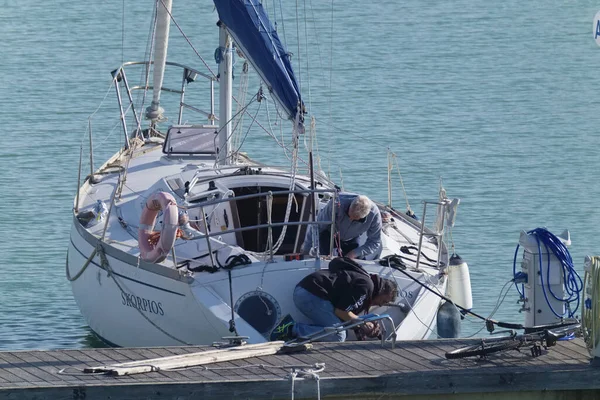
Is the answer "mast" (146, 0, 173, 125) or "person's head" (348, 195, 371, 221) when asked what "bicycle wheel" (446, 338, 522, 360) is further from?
"mast" (146, 0, 173, 125)

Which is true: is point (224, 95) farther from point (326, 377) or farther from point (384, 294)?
point (326, 377)

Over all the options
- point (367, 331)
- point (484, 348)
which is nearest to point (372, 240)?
point (367, 331)

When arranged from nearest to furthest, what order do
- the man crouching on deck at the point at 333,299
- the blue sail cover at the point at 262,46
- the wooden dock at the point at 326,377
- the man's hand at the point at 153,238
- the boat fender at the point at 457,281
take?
the wooden dock at the point at 326,377, the man crouching on deck at the point at 333,299, the man's hand at the point at 153,238, the blue sail cover at the point at 262,46, the boat fender at the point at 457,281

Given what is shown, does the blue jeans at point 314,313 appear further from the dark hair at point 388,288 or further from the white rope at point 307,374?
the white rope at point 307,374

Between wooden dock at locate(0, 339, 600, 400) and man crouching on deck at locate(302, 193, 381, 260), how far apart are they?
2.01 m

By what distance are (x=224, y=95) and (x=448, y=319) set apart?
4484 mm

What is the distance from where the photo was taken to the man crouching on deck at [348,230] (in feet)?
41.2

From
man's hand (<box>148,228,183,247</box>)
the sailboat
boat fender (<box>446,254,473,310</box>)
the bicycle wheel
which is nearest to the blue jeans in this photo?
the sailboat

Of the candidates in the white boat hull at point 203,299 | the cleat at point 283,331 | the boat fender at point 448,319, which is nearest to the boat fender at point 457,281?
the boat fender at point 448,319

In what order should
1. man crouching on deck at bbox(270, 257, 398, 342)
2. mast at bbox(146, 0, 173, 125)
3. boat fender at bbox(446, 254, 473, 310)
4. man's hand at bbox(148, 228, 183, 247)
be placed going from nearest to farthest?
man crouching on deck at bbox(270, 257, 398, 342) < man's hand at bbox(148, 228, 183, 247) < boat fender at bbox(446, 254, 473, 310) < mast at bbox(146, 0, 173, 125)

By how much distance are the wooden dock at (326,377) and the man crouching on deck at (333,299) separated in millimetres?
792

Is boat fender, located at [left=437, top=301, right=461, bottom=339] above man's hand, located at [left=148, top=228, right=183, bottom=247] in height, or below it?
below

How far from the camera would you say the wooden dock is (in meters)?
9.74

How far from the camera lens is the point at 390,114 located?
980 inches
